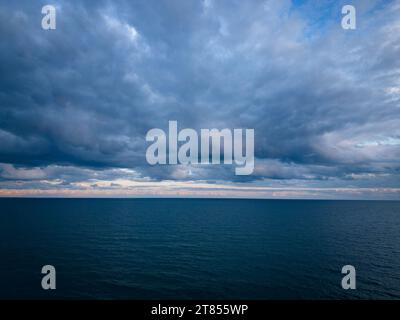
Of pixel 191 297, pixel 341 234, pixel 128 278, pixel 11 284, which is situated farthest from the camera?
pixel 341 234

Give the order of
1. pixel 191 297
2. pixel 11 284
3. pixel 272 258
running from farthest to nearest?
pixel 272 258, pixel 11 284, pixel 191 297

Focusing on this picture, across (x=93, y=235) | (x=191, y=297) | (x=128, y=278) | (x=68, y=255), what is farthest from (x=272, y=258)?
(x=93, y=235)

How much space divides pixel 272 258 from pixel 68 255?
5063cm

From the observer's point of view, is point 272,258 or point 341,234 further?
point 341,234

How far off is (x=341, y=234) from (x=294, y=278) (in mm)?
63277
